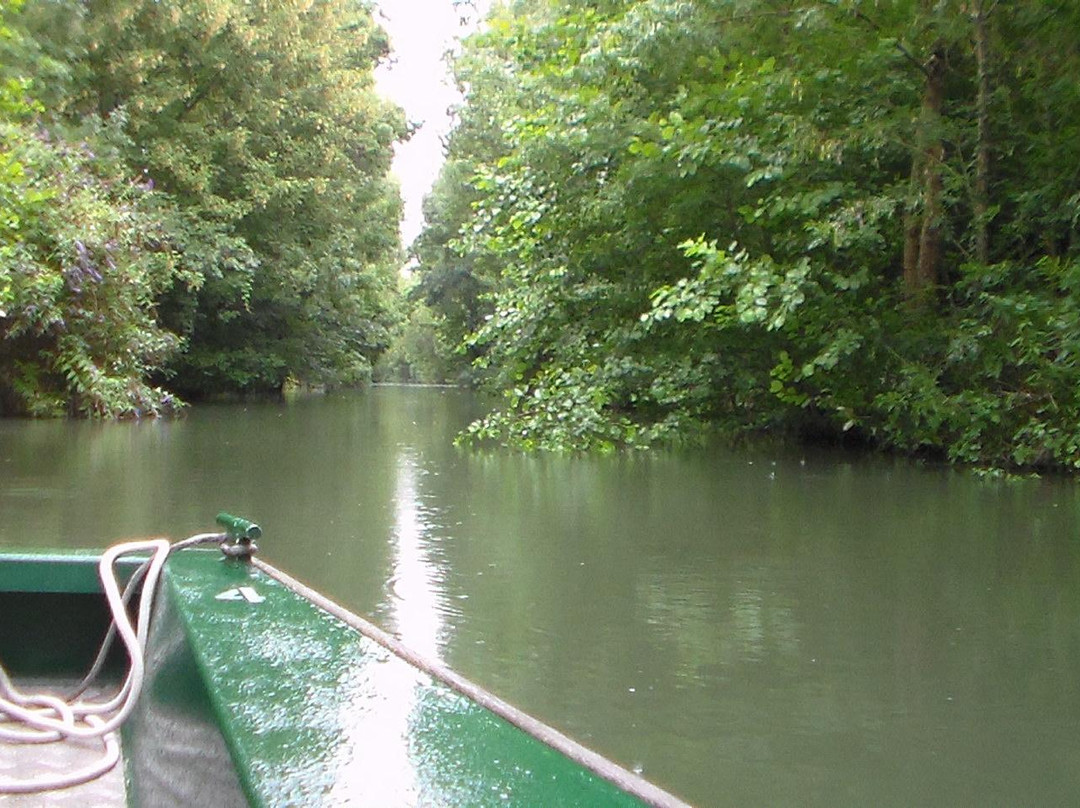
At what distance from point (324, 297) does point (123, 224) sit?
460 inches

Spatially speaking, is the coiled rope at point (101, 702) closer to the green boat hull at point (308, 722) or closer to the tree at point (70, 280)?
the green boat hull at point (308, 722)

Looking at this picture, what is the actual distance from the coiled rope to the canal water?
4.04ft

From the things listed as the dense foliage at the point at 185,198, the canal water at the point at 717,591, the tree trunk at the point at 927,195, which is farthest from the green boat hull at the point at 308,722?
the dense foliage at the point at 185,198

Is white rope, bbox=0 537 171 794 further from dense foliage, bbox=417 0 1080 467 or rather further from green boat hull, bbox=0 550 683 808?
dense foliage, bbox=417 0 1080 467

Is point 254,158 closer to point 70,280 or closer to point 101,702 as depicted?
point 70,280

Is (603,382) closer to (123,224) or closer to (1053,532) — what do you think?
(1053,532)

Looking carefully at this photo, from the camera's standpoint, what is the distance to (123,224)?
16266 millimetres

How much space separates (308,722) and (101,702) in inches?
61.3

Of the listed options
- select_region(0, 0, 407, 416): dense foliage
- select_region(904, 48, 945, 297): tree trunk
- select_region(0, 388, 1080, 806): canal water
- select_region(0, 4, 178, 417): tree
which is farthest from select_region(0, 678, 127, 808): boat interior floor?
select_region(0, 4, 178, 417): tree

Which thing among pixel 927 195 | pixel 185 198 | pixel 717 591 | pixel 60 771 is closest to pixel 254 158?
pixel 185 198

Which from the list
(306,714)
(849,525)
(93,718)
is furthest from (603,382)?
(306,714)

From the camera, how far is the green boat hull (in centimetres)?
133

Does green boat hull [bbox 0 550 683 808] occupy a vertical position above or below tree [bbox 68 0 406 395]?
below

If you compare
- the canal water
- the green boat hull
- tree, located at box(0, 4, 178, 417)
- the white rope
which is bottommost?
the canal water
